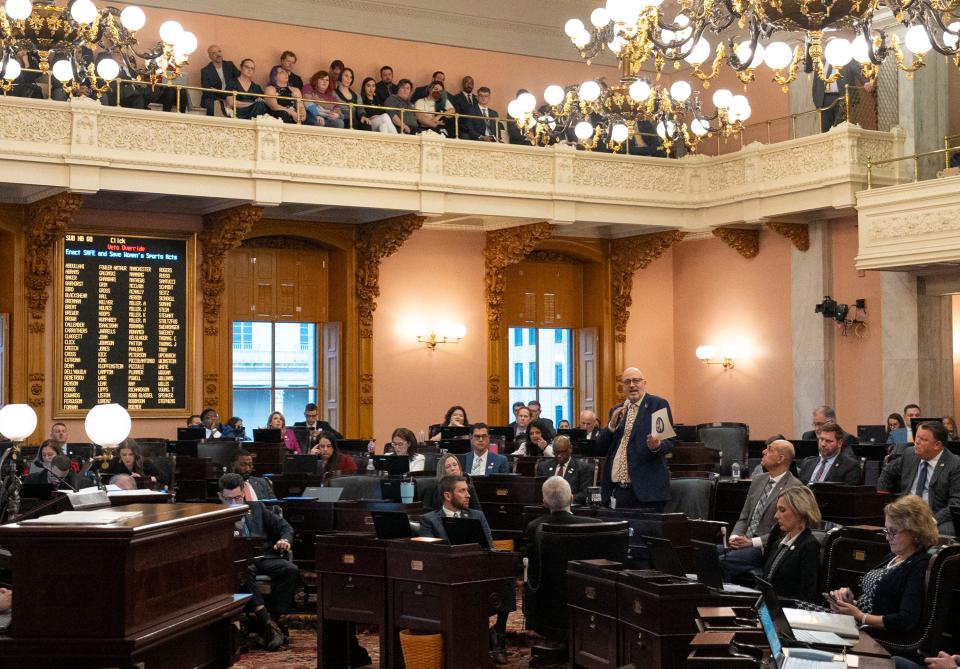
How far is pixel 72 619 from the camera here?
141 inches

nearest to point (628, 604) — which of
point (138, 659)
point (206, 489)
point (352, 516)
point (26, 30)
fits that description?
point (138, 659)

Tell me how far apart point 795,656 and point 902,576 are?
1700 mm

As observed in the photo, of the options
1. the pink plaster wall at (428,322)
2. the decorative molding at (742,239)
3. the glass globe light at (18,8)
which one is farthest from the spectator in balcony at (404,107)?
the glass globe light at (18,8)

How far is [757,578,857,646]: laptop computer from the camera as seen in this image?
15.6 feet

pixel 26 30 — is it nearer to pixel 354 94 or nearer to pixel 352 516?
pixel 352 516

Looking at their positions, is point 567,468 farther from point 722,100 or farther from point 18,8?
point 18,8

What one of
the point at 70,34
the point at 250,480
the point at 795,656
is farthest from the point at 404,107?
the point at 795,656

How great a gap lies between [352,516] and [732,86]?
12.5m

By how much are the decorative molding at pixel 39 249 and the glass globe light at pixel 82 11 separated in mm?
6606

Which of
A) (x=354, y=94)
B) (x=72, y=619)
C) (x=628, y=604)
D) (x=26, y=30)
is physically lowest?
(x=628, y=604)

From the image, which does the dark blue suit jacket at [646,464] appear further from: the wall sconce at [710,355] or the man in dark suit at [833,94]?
the wall sconce at [710,355]

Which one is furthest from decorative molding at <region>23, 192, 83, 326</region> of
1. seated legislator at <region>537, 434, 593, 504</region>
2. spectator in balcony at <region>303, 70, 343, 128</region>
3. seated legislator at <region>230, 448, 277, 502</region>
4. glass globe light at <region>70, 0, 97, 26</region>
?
seated legislator at <region>537, 434, 593, 504</region>

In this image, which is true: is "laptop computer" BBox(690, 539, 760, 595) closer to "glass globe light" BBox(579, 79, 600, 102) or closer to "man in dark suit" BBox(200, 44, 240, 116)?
"glass globe light" BBox(579, 79, 600, 102)

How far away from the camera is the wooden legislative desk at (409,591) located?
7.25 meters
